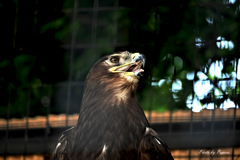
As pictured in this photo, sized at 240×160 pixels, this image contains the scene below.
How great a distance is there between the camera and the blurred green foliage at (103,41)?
0.81m

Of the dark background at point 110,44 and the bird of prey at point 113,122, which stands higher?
the dark background at point 110,44

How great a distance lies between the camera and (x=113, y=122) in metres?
0.85

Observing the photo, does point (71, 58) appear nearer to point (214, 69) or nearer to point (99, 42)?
point (99, 42)

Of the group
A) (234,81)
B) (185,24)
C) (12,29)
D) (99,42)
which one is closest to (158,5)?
(185,24)

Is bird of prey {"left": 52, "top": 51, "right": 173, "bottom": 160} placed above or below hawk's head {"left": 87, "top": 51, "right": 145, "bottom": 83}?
below

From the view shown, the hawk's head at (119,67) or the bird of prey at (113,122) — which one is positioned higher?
the hawk's head at (119,67)

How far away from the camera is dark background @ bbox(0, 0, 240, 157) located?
0.81 metres

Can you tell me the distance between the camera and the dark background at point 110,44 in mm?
812

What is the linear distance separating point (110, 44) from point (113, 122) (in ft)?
0.74

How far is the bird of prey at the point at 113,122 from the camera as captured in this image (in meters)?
0.83

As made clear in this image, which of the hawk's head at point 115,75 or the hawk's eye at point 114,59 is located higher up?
the hawk's eye at point 114,59

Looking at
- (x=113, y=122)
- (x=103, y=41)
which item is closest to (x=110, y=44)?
(x=103, y=41)

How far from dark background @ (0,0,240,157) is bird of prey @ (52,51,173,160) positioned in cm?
5

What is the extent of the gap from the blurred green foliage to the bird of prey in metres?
0.05
